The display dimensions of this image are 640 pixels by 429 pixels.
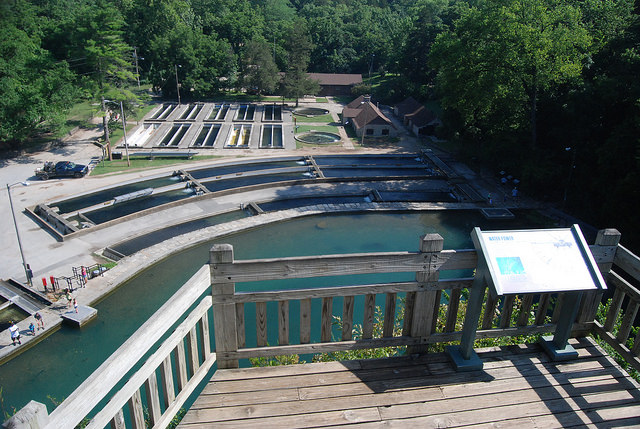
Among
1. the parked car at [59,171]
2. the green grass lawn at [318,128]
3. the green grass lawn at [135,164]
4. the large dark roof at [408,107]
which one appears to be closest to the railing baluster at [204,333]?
the green grass lawn at [135,164]

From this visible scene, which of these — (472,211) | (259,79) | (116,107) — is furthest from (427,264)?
(259,79)

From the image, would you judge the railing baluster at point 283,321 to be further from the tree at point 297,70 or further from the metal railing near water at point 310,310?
the tree at point 297,70

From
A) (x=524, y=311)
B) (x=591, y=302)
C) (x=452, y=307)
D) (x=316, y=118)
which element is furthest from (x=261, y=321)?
(x=316, y=118)

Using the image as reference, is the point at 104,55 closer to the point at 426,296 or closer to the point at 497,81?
the point at 497,81

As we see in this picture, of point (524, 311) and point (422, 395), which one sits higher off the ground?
point (524, 311)

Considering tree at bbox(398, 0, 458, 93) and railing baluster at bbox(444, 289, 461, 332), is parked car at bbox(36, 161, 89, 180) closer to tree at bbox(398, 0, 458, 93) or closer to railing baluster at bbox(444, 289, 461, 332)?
railing baluster at bbox(444, 289, 461, 332)

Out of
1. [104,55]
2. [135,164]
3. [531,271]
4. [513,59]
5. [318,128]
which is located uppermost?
[513,59]

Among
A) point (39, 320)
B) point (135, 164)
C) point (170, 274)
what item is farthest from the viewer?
point (135, 164)
